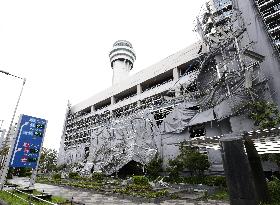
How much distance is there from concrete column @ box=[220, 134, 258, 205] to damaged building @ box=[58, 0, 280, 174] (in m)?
9.88

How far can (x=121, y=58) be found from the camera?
6956cm

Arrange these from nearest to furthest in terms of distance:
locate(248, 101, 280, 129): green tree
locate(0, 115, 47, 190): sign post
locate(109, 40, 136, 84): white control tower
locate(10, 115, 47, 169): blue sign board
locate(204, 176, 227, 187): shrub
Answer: locate(0, 115, 47, 190): sign post
locate(10, 115, 47, 169): blue sign board
locate(248, 101, 280, 129): green tree
locate(204, 176, 227, 187): shrub
locate(109, 40, 136, 84): white control tower

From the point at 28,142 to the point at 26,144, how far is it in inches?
7.3

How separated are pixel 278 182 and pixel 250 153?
20.9 ft

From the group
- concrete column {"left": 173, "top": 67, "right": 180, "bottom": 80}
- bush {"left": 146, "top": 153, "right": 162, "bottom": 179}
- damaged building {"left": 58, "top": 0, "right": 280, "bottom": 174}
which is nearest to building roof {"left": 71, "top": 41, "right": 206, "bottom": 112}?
damaged building {"left": 58, "top": 0, "right": 280, "bottom": 174}

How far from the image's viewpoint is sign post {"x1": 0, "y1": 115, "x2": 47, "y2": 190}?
1385 cm

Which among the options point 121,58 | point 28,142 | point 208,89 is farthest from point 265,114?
point 121,58

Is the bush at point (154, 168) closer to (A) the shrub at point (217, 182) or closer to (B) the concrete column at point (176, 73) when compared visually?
(A) the shrub at point (217, 182)

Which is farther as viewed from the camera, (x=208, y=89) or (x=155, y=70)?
(x=155, y=70)

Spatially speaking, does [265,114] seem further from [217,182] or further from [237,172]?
[237,172]

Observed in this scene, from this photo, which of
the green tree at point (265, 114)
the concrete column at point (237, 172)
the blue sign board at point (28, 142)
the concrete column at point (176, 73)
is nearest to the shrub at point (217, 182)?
the green tree at point (265, 114)

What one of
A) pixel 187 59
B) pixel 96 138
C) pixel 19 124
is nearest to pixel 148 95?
pixel 187 59

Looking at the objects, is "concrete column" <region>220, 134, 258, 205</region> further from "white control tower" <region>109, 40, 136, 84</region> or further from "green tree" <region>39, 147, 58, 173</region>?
"white control tower" <region>109, 40, 136, 84</region>

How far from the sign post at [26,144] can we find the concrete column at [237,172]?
42.3 ft
